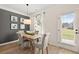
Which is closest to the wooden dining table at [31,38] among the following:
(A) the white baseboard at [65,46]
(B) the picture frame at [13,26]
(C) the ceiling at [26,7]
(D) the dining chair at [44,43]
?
(D) the dining chair at [44,43]

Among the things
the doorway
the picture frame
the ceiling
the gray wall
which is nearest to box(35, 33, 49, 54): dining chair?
the doorway

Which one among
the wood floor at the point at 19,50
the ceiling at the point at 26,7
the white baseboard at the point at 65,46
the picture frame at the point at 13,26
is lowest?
the wood floor at the point at 19,50

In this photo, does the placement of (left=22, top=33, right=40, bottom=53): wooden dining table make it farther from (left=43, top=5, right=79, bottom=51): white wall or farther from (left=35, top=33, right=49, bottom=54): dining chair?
(left=43, top=5, right=79, bottom=51): white wall

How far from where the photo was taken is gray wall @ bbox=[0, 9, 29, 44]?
354 cm

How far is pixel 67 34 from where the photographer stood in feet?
10.9

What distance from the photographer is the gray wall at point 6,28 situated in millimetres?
3537

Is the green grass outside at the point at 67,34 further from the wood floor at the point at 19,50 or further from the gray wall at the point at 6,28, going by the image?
the gray wall at the point at 6,28

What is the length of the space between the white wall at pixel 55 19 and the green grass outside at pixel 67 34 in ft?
0.69

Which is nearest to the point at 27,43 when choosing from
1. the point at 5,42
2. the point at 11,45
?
the point at 11,45

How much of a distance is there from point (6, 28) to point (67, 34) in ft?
7.94

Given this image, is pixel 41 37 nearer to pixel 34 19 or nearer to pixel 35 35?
pixel 35 35

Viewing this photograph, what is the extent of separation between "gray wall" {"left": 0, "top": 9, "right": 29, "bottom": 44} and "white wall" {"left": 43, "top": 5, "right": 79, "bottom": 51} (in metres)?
0.86

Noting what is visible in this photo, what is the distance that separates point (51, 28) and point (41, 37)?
484 millimetres

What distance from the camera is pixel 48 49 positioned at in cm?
334
